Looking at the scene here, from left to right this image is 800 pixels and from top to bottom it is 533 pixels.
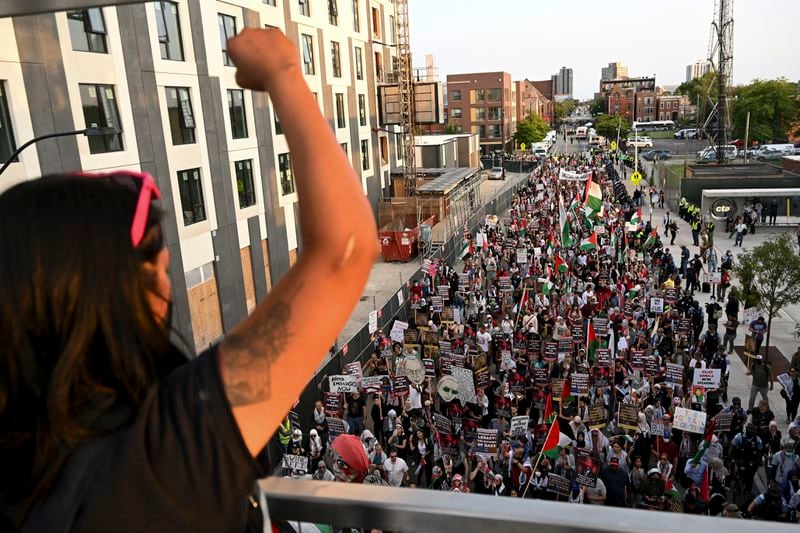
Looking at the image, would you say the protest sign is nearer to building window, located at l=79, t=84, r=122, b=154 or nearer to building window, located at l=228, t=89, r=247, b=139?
building window, located at l=228, t=89, r=247, b=139

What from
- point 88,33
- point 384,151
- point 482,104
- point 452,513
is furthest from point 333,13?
point 482,104

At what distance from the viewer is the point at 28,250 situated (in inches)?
32.1

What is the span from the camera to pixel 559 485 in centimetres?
818

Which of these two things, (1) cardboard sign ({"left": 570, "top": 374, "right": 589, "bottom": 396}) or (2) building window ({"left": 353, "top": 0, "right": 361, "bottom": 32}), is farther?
(2) building window ({"left": 353, "top": 0, "right": 361, "bottom": 32})

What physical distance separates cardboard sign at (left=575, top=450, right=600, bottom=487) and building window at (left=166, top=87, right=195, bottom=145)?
6.59 m

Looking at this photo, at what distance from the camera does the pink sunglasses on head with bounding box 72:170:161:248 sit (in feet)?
2.80

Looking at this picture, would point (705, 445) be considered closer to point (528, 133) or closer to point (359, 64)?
point (359, 64)

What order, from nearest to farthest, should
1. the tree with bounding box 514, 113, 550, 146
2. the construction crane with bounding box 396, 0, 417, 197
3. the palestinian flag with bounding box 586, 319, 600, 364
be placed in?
1. the palestinian flag with bounding box 586, 319, 600, 364
2. the construction crane with bounding box 396, 0, 417, 197
3. the tree with bounding box 514, 113, 550, 146

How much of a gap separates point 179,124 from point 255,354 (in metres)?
8.21

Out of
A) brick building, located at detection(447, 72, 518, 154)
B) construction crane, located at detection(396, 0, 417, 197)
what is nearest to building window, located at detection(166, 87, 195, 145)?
construction crane, located at detection(396, 0, 417, 197)

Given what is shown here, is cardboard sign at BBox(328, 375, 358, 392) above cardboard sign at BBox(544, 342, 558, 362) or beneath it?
above

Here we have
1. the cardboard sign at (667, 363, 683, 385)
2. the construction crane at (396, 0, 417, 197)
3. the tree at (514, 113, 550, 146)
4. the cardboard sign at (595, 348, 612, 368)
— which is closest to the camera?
the cardboard sign at (667, 363, 683, 385)

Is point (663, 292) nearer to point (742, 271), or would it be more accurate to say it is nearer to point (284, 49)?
point (742, 271)

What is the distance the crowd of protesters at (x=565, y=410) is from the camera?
8.34 m
